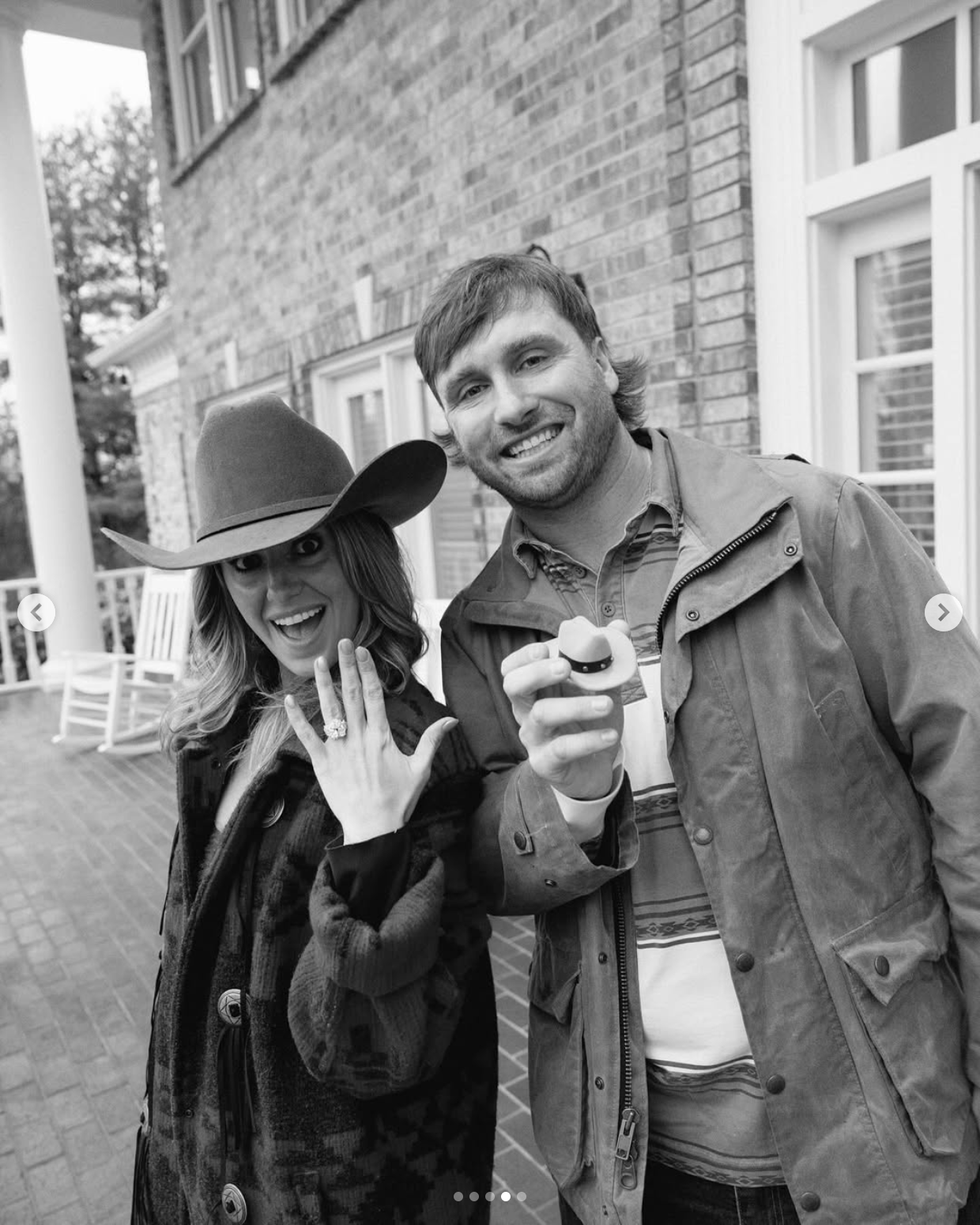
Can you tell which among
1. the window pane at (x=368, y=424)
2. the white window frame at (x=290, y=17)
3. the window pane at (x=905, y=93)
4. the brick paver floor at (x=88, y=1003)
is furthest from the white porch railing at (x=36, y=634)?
the window pane at (x=905, y=93)

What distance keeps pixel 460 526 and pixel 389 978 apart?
13.9 feet

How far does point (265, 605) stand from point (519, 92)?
335cm

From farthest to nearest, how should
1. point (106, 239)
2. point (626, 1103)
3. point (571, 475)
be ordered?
point (106, 239), point (571, 475), point (626, 1103)

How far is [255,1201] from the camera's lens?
1241 mm

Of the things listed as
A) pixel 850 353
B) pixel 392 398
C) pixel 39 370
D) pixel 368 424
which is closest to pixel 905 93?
pixel 850 353

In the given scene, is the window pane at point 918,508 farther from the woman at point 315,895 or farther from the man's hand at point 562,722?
the man's hand at point 562,722

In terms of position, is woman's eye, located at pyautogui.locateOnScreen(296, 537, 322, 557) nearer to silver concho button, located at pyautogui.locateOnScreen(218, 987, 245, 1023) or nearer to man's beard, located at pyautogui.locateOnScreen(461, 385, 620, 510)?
man's beard, located at pyautogui.locateOnScreen(461, 385, 620, 510)

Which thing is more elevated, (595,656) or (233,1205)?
(595,656)

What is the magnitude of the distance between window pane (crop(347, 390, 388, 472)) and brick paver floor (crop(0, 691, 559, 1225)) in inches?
98.6

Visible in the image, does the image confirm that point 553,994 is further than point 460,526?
No

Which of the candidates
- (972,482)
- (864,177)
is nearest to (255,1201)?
(972,482)

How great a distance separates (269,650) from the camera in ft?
4.94

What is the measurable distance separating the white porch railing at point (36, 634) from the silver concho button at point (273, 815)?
335 inches

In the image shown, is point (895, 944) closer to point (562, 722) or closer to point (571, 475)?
point (562, 722)
